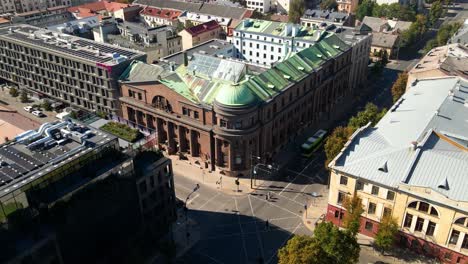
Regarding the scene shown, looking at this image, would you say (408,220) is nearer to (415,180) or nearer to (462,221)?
(415,180)

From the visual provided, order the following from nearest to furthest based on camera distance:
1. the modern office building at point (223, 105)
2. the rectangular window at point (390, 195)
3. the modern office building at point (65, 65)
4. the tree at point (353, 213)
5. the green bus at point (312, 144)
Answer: the rectangular window at point (390, 195), the tree at point (353, 213), the modern office building at point (223, 105), the green bus at point (312, 144), the modern office building at point (65, 65)

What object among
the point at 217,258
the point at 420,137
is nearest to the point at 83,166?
the point at 217,258

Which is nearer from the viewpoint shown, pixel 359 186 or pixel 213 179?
pixel 359 186

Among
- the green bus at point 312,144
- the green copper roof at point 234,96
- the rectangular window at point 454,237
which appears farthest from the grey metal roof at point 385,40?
the rectangular window at point 454,237

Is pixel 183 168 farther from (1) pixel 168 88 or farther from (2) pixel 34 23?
(2) pixel 34 23

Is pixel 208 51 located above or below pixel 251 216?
above

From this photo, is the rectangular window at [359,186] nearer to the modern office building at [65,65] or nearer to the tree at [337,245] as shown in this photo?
the tree at [337,245]

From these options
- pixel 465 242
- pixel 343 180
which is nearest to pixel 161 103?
pixel 343 180
